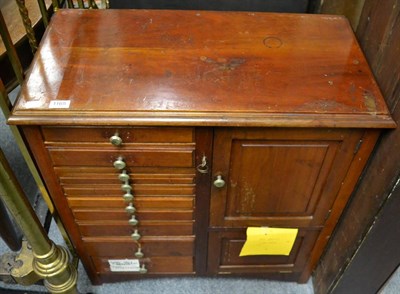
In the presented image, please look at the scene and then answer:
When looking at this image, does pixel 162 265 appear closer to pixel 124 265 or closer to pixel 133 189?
pixel 124 265

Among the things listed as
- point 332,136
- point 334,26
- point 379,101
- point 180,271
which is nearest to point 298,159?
point 332,136

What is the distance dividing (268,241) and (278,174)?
0.86 ft

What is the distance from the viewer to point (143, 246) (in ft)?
3.69

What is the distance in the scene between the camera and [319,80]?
2.73 ft

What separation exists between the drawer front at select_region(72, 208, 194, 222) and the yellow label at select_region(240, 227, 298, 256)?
18 cm

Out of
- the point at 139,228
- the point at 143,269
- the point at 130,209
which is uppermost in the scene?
the point at 130,209

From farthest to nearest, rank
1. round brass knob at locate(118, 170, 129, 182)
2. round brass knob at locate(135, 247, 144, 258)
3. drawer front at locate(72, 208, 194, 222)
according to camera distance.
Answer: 1. round brass knob at locate(135, 247, 144, 258)
2. drawer front at locate(72, 208, 194, 222)
3. round brass knob at locate(118, 170, 129, 182)

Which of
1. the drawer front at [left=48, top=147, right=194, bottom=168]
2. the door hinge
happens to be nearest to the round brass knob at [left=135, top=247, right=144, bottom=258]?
the drawer front at [left=48, top=147, right=194, bottom=168]

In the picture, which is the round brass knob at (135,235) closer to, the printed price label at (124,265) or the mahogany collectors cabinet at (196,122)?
Answer: the mahogany collectors cabinet at (196,122)

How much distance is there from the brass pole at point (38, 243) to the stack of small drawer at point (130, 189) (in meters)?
0.08

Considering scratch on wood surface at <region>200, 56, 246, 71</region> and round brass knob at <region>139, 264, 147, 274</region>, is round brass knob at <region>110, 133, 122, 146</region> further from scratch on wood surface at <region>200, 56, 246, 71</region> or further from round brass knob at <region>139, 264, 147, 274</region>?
round brass knob at <region>139, 264, 147, 274</region>

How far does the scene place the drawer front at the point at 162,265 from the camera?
119 centimetres

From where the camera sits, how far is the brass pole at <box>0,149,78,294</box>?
789mm

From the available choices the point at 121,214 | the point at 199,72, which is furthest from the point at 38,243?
the point at 199,72
